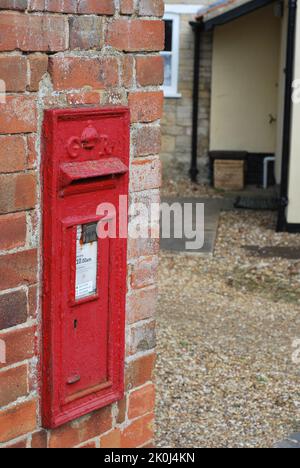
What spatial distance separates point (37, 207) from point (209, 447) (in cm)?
276

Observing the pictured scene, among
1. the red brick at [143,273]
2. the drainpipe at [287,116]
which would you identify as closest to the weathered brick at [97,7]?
the red brick at [143,273]

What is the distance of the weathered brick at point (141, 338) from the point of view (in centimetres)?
304

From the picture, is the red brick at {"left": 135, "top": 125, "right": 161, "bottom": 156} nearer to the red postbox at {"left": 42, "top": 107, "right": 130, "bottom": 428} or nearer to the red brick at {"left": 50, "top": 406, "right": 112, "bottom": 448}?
the red postbox at {"left": 42, "top": 107, "right": 130, "bottom": 428}

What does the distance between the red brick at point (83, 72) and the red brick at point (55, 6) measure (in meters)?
0.14

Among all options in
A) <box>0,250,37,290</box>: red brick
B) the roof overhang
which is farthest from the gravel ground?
the roof overhang

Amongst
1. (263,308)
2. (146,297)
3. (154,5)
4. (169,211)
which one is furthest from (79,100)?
(169,211)

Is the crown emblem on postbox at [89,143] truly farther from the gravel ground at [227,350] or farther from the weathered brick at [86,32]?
the gravel ground at [227,350]

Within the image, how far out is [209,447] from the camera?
496 centimetres

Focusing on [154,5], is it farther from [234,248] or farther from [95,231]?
[234,248]

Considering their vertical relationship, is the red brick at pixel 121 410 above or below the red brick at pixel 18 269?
below

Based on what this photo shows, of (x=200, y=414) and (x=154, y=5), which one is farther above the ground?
(x=154, y=5)

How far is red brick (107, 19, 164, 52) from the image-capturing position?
2.76 m

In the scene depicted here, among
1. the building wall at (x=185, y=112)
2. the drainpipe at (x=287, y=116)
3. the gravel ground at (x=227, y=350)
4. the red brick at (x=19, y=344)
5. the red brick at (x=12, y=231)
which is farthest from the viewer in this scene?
the building wall at (x=185, y=112)
